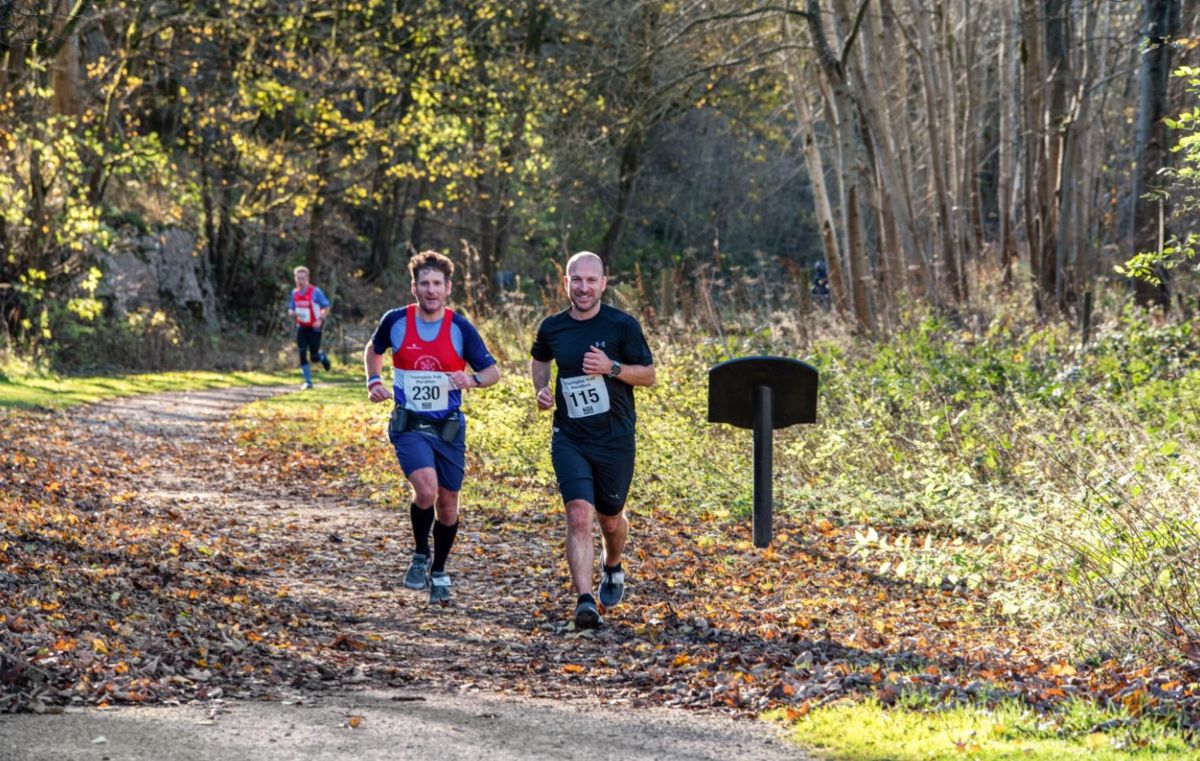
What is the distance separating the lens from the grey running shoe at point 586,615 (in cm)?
827

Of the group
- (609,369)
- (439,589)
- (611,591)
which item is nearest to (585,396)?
(609,369)

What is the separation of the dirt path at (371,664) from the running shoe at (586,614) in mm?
125

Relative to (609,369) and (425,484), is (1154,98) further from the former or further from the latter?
(425,484)

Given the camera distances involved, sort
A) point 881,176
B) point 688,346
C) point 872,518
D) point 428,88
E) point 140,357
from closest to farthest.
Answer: point 872,518, point 688,346, point 881,176, point 140,357, point 428,88

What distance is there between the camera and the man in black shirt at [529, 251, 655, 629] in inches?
321

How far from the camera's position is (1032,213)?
22.9m

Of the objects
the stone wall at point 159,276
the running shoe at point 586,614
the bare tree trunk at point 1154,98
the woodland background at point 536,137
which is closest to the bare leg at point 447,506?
the running shoe at point 586,614

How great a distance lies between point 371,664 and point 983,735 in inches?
124

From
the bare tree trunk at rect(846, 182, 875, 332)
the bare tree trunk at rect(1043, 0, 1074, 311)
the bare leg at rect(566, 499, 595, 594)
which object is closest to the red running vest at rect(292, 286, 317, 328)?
the bare tree trunk at rect(846, 182, 875, 332)

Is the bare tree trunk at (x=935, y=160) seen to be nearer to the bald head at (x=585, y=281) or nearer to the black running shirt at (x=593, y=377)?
the black running shirt at (x=593, y=377)

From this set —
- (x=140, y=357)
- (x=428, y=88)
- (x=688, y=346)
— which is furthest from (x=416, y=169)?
(x=688, y=346)

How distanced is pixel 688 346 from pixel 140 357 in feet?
57.8

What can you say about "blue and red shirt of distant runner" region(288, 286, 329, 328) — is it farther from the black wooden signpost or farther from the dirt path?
the black wooden signpost

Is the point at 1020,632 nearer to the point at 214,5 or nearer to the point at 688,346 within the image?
the point at 688,346
